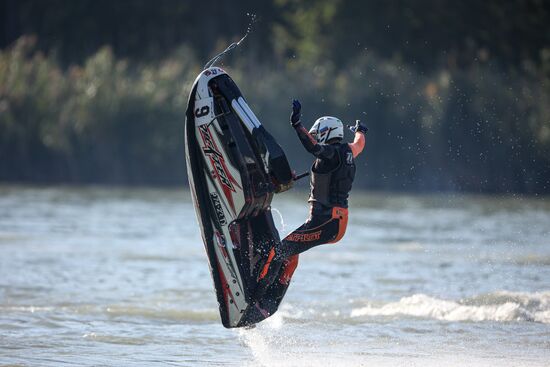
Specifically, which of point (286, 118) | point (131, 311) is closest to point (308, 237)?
point (131, 311)

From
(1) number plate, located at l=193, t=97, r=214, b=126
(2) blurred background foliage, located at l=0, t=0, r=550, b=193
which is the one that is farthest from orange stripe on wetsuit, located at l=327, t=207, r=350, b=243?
(2) blurred background foliage, located at l=0, t=0, r=550, b=193

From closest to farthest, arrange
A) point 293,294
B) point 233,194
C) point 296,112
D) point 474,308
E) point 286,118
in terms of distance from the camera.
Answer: point 296,112
point 233,194
point 474,308
point 293,294
point 286,118

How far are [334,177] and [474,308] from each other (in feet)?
13.3

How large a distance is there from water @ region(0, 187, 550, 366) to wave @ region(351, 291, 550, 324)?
23mm

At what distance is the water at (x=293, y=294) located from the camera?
1227cm

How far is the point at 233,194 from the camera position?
12.0 meters

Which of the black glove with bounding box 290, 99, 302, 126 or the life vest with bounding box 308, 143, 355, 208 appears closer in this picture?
the black glove with bounding box 290, 99, 302, 126

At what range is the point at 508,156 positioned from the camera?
113 feet

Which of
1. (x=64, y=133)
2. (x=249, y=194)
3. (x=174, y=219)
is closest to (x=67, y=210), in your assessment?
(x=174, y=219)

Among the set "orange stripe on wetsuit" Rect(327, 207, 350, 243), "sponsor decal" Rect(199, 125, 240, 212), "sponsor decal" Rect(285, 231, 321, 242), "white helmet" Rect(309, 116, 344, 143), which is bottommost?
"sponsor decal" Rect(285, 231, 321, 242)

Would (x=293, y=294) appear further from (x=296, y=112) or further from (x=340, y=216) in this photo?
(x=296, y=112)

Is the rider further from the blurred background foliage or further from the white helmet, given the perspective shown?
the blurred background foliage

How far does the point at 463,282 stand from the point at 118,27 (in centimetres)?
4201

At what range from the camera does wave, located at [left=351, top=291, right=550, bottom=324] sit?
14570mm
